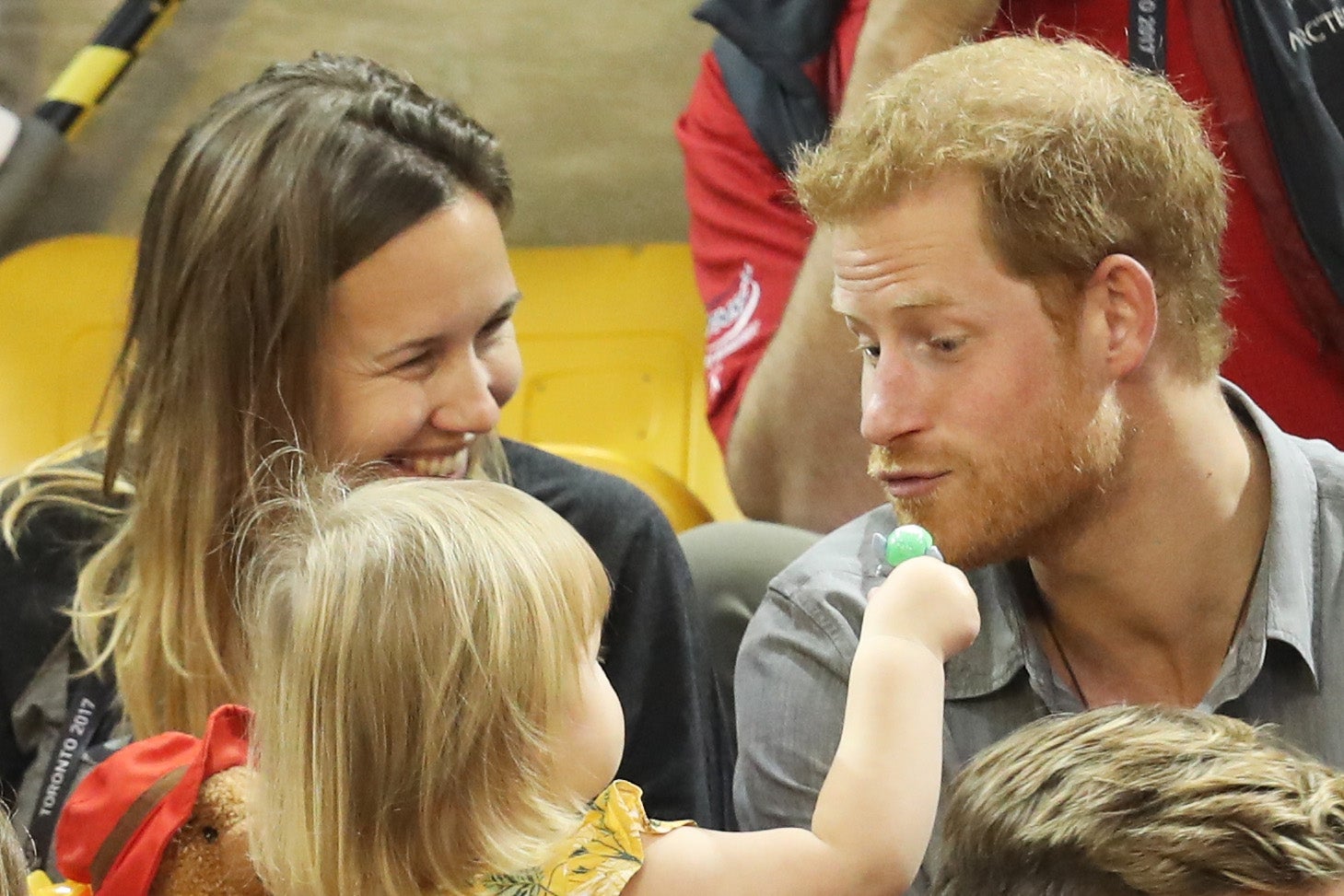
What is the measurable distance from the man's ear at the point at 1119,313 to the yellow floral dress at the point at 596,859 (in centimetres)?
51

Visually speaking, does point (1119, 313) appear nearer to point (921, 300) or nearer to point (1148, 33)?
point (921, 300)

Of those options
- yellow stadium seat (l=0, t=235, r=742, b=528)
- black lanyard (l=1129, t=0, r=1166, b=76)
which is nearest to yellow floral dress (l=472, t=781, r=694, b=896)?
black lanyard (l=1129, t=0, r=1166, b=76)

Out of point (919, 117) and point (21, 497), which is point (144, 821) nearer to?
point (21, 497)

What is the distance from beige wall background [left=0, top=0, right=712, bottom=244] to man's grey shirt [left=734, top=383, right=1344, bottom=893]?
4.67 ft

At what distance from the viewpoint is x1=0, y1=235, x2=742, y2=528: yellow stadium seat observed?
2.44m

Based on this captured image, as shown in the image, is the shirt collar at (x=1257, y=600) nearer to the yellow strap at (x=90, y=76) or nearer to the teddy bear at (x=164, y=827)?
the teddy bear at (x=164, y=827)

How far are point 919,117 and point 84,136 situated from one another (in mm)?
1788

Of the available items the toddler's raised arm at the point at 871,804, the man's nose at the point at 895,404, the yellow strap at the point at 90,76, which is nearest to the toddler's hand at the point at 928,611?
the toddler's raised arm at the point at 871,804

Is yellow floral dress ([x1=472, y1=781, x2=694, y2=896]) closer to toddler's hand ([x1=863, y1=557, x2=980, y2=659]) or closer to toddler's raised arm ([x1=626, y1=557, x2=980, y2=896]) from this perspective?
toddler's raised arm ([x1=626, y1=557, x2=980, y2=896])

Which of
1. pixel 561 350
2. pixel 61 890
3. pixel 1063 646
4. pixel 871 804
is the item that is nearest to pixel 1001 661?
pixel 1063 646

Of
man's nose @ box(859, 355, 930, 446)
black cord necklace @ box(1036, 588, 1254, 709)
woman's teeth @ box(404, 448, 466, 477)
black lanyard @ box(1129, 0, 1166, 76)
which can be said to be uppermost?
black lanyard @ box(1129, 0, 1166, 76)

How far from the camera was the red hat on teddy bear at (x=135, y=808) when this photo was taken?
110cm

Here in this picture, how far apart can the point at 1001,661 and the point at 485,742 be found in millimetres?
463

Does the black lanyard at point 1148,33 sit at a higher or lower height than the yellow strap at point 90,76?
higher
